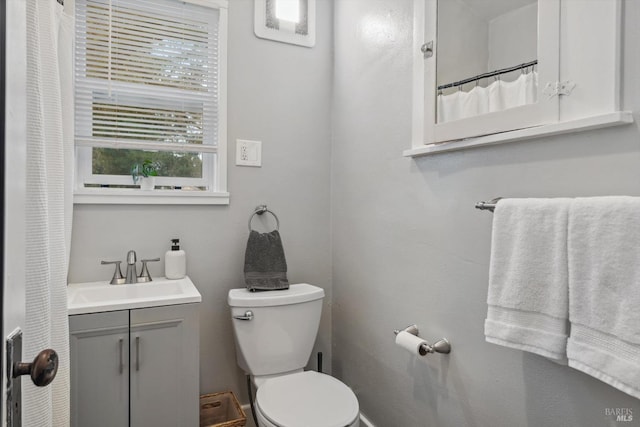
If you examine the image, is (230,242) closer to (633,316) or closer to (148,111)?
(148,111)

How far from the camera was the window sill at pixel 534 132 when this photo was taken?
84cm

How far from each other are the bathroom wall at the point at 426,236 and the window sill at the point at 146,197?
0.68 m

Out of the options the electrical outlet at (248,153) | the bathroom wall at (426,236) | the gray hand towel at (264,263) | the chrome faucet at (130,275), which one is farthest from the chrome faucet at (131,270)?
the bathroom wall at (426,236)

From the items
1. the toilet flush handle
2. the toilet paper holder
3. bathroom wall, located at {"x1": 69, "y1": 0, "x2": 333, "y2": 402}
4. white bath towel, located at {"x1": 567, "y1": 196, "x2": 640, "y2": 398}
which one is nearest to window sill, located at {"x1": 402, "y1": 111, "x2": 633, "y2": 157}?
white bath towel, located at {"x1": 567, "y1": 196, "x2": 640, "y2": 398}

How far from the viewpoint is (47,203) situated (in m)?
0.88

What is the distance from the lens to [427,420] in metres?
1.41

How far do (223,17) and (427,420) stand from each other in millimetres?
2027

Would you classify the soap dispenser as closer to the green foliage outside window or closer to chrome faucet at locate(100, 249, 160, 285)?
chrome faucet at locate(100, 249, 160, 285)

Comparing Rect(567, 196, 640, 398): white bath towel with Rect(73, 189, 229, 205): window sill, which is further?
Rect(73, 189, 229, 205): window sill

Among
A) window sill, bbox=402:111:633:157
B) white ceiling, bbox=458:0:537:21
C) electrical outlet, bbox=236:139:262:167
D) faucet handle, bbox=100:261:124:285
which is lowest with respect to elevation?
faucet handle, bbox=100:261:124:285

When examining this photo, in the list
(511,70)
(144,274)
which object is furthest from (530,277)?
(144,274)

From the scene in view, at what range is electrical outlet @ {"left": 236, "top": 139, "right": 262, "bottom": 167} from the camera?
6.25 ft

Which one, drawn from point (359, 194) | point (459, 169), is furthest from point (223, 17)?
point (459, 169)

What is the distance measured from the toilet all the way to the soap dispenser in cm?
27
